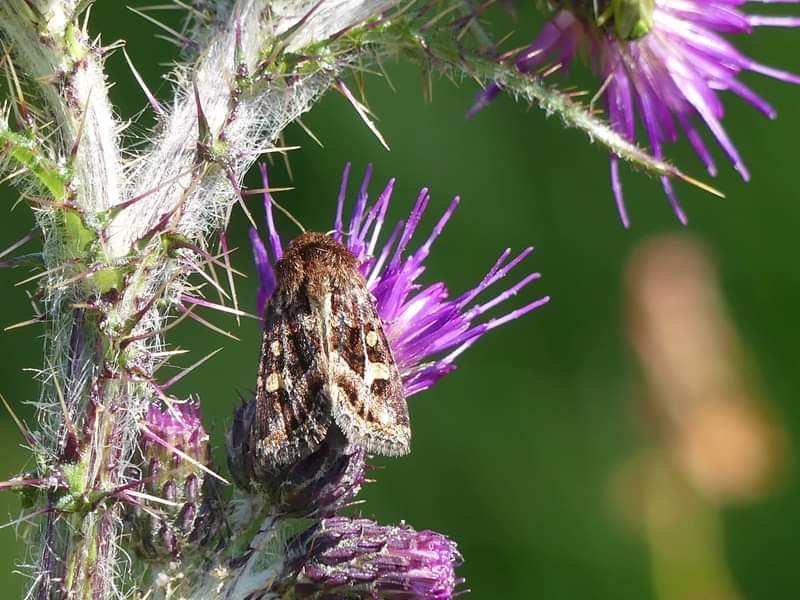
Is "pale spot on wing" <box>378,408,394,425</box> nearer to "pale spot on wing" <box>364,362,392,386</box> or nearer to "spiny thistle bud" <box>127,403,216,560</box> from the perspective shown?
"pale spot on wing" <box>364,362,392,386</box>

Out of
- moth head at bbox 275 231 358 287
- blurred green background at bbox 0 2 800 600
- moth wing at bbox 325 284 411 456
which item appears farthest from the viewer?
blurred green background at bbox 0 2 800 600

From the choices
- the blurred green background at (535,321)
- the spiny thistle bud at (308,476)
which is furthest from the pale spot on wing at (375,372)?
the blurred green background at (535,321)

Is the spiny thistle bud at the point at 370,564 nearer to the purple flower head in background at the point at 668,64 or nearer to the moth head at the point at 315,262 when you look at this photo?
the moth head at the point at 315,262

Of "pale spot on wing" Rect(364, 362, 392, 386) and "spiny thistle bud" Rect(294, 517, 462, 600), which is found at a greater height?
"pale spot on wing" Rect(364, 362, 392, 386)

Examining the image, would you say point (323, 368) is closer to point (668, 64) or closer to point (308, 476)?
point (308, 476)

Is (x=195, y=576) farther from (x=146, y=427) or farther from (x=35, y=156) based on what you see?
(x=35, y=156)

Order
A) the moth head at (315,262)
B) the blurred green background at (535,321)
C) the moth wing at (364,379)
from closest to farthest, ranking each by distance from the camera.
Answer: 1. the moth wing at (364,379)
2. the moth head at (315,262)
3. the blurred green background at (535,321)

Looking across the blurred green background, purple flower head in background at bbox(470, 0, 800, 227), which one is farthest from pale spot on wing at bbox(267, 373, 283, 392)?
the blurred green background
